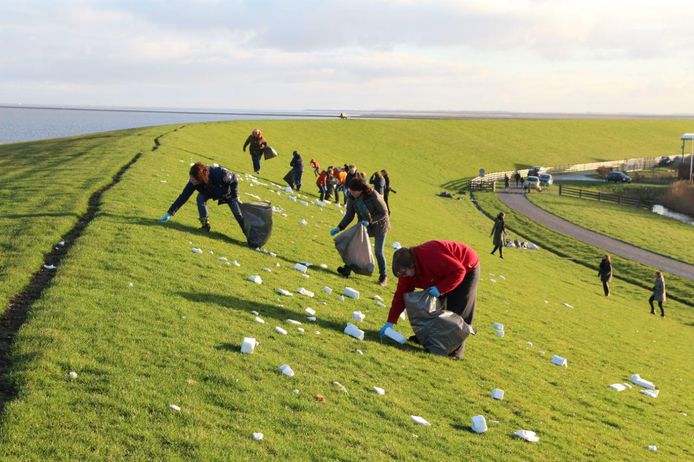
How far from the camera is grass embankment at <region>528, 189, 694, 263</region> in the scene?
44.7 m

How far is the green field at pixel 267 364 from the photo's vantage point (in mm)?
7172

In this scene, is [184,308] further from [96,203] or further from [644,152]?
[644,152]

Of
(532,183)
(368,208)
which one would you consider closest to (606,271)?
(368,208)

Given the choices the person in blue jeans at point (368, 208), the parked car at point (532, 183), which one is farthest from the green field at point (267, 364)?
the parked car at point (532, 183)

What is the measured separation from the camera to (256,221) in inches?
653

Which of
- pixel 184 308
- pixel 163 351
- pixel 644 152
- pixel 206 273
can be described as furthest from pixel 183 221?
pixel 644 152

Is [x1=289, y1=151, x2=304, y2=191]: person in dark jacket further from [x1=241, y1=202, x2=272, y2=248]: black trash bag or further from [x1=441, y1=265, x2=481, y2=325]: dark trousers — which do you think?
[x1=441, y1=265, x2=481, y2=325]: dark trousers

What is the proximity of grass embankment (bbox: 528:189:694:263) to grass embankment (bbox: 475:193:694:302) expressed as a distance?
1526 mm

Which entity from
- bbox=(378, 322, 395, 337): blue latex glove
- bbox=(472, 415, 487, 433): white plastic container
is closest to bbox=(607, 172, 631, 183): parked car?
bbox=(378, 322, 395, 337): blue latex glove

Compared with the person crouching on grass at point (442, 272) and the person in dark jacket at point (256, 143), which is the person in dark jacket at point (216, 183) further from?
the person in dark jacket at point (256, 143)

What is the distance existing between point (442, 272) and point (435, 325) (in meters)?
1.26

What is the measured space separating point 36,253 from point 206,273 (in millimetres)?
3850

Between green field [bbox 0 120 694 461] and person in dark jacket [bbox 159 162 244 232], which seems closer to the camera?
green field [bbox 0 120 694 461]

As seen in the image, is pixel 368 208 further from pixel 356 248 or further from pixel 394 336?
pixel 394 336
